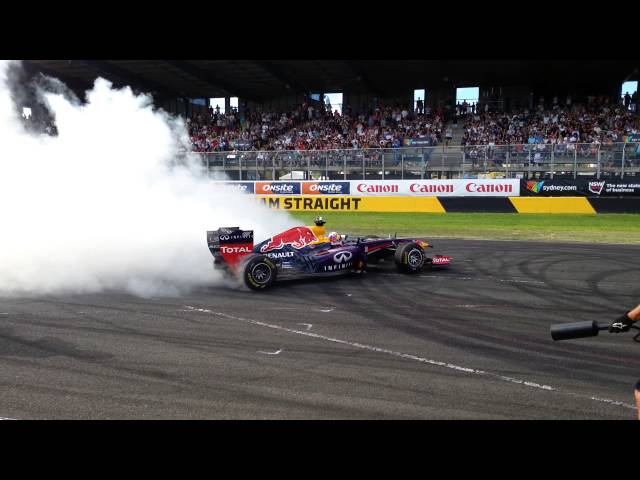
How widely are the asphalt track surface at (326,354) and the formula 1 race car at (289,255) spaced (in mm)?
383

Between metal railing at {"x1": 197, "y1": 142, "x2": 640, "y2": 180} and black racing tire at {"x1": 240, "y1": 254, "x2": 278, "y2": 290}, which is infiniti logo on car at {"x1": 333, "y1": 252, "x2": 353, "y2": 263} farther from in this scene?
metal railing at {"x1": 197, "y1": 142, "x2": 640, "y2": 180}

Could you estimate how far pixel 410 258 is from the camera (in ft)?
39.2

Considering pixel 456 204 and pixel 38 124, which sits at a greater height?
pixel 38 124

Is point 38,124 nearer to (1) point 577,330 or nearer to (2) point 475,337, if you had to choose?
(2) point 475,337

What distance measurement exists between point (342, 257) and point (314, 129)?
3008cm

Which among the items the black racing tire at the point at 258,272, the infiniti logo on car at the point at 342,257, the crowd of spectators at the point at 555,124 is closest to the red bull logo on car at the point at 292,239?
the black racing tire at the point at 258,272

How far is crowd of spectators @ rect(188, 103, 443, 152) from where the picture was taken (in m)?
36.8

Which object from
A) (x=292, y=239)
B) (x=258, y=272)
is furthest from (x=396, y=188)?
(x=258, y=272)

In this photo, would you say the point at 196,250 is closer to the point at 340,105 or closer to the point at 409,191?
the point at 409,191

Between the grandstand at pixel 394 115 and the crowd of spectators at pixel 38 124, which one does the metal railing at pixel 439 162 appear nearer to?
the grandstand at pixel 394 115

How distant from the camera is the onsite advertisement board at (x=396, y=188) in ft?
84.3

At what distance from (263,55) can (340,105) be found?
36.6m
